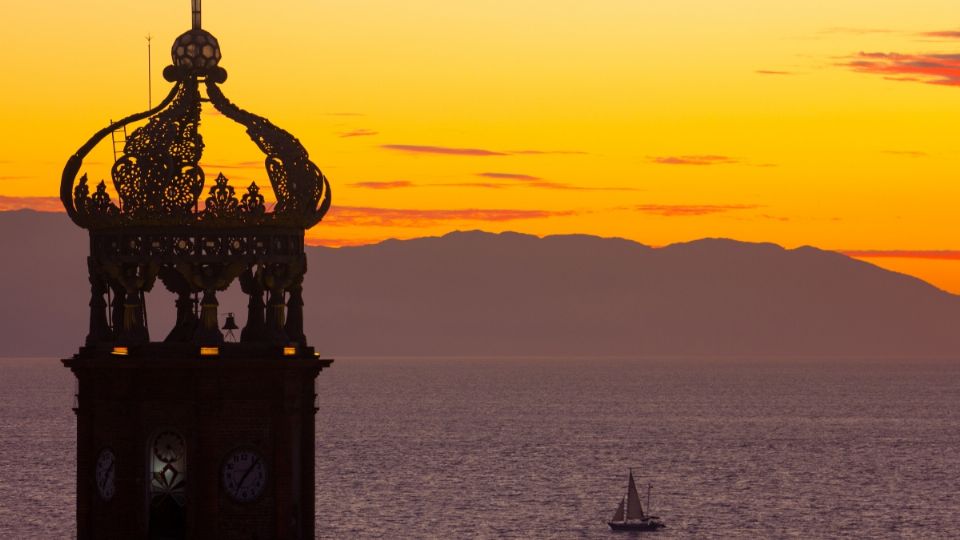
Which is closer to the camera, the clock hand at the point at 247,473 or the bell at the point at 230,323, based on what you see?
the clock hand at the point at 247,473

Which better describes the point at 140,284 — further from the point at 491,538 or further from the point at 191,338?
the point at 491,538

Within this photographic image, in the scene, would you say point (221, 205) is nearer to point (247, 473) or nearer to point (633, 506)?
point (247, 473)

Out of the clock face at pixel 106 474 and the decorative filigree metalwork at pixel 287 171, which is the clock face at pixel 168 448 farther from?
the decorative filigree metalwork at pixel 287 171

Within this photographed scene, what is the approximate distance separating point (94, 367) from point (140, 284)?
1.04m

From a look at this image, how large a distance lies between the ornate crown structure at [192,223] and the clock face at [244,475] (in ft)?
3.78

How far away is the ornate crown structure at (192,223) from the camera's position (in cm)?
2308

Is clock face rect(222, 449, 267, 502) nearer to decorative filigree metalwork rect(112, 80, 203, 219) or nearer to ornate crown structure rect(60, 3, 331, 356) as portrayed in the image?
ornate crown structure rect(60, 3, 331, 356)

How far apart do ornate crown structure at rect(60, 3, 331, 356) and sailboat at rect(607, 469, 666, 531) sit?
15773cm

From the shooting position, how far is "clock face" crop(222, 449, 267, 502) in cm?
2330

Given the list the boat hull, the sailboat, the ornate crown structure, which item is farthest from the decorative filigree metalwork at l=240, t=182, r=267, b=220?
the boat hull

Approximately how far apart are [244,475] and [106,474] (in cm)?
161

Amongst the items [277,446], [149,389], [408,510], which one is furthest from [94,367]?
[408,510]

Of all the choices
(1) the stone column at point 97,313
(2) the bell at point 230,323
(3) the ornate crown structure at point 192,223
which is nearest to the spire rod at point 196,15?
(3) the ornate crown structure at point 192,223

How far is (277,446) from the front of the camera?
76.4 ft
